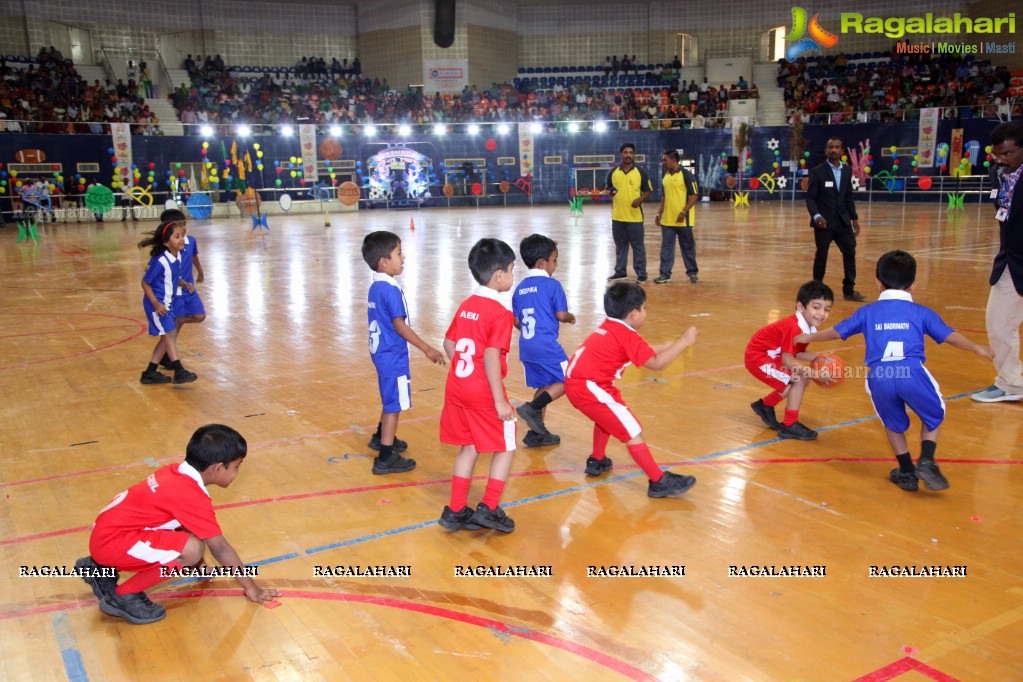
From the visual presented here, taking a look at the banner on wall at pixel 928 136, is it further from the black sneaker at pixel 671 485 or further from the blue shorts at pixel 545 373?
the black sneaker at pixel 671 485

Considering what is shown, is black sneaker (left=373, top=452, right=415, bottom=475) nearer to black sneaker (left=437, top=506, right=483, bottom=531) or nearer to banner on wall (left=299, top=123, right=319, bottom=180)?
black sneaker (left=437, top=506, right=483, bottom=531)


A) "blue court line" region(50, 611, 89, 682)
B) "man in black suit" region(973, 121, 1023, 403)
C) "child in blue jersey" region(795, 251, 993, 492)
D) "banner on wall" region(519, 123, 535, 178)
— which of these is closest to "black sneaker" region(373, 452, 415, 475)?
"blue court line" region(50, 611, 89, 682)

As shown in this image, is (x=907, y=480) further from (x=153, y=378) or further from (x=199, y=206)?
(x=199, y=206)

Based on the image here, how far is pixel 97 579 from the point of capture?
10.7ft

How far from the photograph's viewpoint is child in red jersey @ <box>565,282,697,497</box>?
409 cm

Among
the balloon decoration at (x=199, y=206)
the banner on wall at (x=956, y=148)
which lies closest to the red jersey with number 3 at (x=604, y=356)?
the balloon decoration at (x=199, y=206)

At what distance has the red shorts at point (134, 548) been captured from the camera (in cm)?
316

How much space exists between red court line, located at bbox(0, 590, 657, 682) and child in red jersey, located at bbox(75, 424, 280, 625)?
0.51ft

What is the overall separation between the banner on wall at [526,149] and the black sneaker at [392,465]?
95.4ft

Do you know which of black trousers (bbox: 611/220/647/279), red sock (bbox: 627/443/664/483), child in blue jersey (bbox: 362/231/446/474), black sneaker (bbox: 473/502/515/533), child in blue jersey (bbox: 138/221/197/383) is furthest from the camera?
black trousers (bbox: 611/220/647/279)

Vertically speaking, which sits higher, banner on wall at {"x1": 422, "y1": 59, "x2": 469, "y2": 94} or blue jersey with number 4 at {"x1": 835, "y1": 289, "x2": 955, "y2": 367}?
banner on wall at {"x1": 422, "y1": 59, "x2": 469, "y2": 94}

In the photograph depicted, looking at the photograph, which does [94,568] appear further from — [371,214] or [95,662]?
[371,214]

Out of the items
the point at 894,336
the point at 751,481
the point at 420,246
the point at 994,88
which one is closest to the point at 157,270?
the point at 751,481

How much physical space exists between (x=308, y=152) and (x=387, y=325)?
27.7 metres
